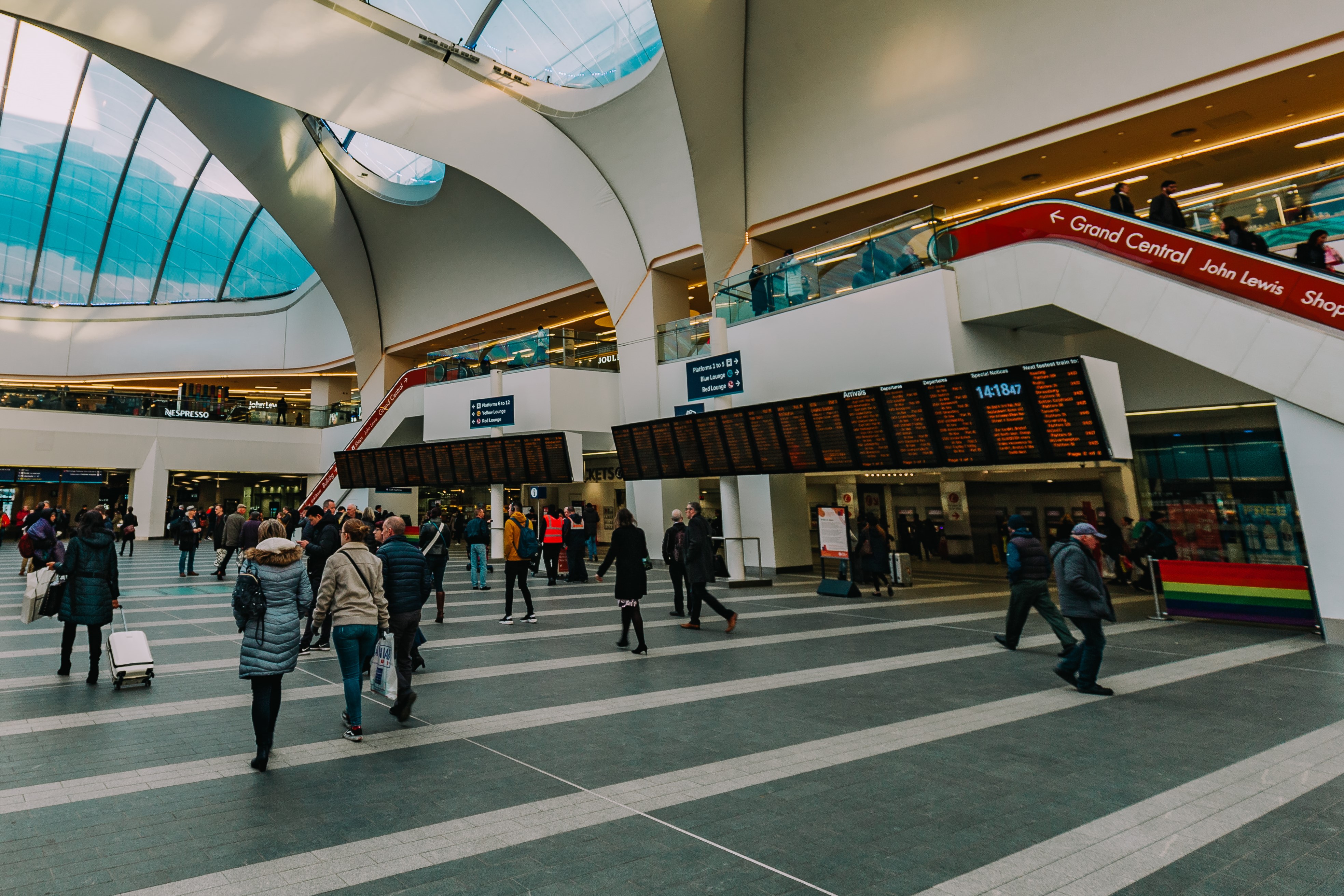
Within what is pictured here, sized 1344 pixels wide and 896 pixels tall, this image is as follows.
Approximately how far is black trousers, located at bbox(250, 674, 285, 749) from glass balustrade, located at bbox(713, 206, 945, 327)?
12.5m

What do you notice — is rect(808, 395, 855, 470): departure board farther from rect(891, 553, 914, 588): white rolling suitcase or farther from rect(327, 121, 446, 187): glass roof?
rect(327, 121, 446, 187): glass roof

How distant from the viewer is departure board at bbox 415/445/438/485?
22.0m

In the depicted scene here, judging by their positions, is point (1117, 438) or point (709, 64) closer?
point (1117, 438)

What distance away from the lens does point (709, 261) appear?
1880cm

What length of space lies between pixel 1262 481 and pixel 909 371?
326 inches

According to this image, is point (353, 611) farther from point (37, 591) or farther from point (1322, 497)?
point (1322, 497)

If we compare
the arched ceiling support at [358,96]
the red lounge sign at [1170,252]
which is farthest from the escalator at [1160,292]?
the arched ceiling support at [358,96]

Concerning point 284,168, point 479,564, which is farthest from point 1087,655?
point 284,168

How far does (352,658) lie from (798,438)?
9789 mm

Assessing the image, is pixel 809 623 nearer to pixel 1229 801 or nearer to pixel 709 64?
pixel 1229 801

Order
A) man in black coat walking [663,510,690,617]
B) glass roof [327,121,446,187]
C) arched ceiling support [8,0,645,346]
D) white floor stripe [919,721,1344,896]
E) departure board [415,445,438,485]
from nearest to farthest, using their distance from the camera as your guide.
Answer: white floor stripe [919,721,1344,896], man in black coat walking [663,510,690,617], arched ceiling support [8,0,645,346], departure board [415,445,438,485], glass roof [327,121,446,187]

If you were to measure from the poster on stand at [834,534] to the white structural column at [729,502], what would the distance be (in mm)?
2328

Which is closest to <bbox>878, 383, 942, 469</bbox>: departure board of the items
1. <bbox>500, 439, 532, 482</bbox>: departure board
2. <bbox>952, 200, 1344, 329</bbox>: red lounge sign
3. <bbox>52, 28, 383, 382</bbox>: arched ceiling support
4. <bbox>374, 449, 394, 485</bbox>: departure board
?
<bbox>952, 200, 1344, 329</bbox>: red lounge sign

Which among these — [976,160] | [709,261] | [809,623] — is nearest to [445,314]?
[709,261]
